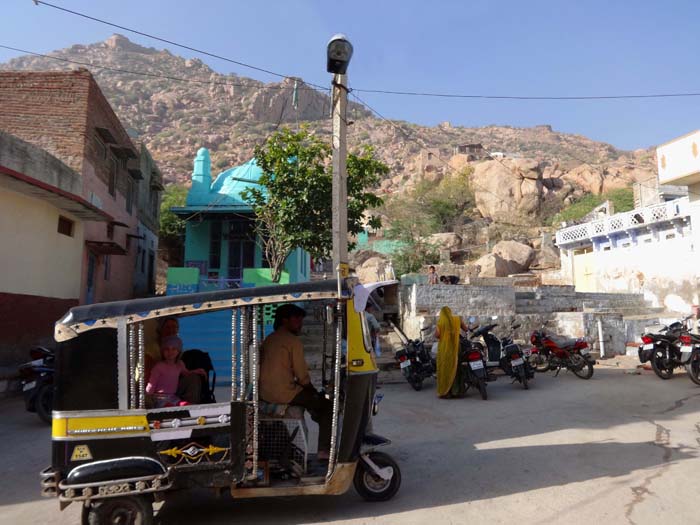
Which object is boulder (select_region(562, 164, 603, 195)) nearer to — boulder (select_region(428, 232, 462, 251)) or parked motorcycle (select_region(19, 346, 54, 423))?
boulder (select_region(428, 232, 462, 251))

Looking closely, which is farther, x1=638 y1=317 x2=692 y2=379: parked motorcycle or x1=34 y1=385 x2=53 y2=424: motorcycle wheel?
x1=638 y1=317 x2=692 y2=379: parked motorcycle

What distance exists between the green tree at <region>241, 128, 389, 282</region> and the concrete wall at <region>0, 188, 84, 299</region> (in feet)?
18.3

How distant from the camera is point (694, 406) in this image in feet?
25.4

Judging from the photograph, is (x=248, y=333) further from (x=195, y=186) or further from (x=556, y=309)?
(x=195, y=186)

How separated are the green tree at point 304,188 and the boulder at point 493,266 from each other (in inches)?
557

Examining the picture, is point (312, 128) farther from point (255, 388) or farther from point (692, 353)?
point (255, 388)

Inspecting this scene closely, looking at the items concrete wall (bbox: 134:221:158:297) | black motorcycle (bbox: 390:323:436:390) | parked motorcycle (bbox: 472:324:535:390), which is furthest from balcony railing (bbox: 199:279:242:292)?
parked motorcycle (bbox: 472:324:535:390)

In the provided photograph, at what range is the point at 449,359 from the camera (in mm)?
9062

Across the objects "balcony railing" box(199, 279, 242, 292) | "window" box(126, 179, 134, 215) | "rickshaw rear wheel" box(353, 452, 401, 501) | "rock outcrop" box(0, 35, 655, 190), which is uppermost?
"rock outcrop" box(0, 35, 655, 190)

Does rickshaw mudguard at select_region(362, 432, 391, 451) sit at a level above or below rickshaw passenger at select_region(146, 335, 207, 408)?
below

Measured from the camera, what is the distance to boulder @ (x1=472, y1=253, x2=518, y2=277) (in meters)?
28.6

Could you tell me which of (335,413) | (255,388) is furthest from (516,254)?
(255,388)

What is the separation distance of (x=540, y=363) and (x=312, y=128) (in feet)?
225

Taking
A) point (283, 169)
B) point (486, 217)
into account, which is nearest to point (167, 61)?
point (486, 217)
